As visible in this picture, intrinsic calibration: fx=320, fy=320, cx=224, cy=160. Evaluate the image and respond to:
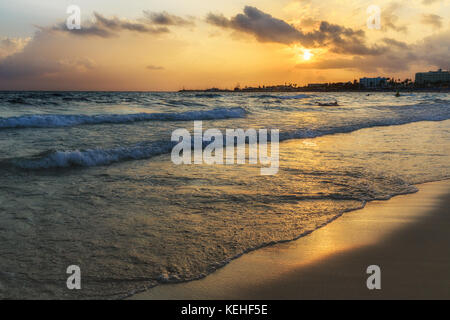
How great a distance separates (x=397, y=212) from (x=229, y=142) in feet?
22.0

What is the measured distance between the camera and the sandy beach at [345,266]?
262 cm

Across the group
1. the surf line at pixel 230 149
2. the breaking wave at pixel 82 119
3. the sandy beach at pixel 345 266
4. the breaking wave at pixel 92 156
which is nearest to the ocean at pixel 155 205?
the breaking wave at pixel 92 156

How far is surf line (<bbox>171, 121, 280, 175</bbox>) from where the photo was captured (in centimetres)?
760

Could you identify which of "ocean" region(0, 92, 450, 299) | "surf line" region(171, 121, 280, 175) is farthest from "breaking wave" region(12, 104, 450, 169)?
"surf line" region(171, 121, 280, 175)

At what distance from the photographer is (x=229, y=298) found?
257cm

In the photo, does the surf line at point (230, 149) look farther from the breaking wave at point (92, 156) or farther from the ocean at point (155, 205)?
the breaking wave at point (92, 156)

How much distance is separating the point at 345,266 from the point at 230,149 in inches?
257

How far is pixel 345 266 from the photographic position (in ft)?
9.99

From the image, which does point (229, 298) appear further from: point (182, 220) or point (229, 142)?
point (229, 142)

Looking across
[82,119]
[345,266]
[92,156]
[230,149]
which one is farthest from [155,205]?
[82,119]

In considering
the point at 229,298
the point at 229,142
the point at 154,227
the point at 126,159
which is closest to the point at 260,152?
the point at 229,142

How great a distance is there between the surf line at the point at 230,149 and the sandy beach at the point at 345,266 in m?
2.80

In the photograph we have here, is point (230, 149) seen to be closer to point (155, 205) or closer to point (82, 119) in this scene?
point (155, 205)

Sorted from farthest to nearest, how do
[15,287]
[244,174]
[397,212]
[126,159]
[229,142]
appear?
[229,142]
[126,159]
[244,174]
[397,212]
[15,287]
